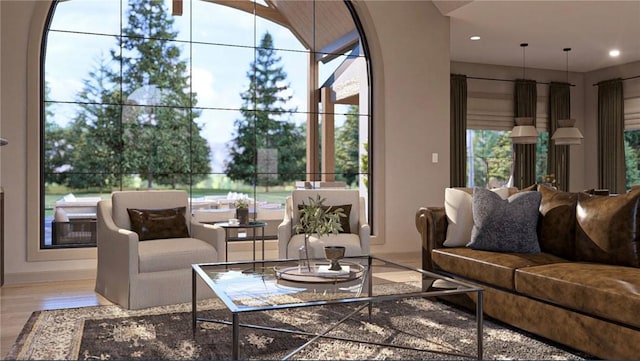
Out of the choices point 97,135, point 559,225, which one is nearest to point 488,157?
point 559,225

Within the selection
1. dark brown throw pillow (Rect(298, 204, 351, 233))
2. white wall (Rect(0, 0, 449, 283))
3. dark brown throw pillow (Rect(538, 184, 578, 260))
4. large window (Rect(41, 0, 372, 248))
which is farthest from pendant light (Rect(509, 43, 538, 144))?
dark brown throw pillow (Rect(538, 184, 578, 260))

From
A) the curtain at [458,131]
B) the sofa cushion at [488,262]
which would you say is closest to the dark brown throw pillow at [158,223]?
the sofa cushion at [488,262]

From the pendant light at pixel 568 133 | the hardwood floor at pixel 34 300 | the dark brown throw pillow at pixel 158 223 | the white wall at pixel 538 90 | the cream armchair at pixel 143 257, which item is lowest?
the hardwood floor at pixel 34 300

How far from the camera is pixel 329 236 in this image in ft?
15.1

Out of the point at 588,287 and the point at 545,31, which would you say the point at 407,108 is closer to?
the point at 545,31

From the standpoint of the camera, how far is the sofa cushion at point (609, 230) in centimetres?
319

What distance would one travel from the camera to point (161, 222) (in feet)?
14.6

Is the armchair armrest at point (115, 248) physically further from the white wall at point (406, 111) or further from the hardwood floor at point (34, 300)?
the white wall at point (406, 111)

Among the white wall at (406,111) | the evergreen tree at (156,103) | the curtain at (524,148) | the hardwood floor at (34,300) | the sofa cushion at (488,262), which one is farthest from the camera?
the curtain at (524,148)

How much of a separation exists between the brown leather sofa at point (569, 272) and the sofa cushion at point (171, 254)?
65.9 inches

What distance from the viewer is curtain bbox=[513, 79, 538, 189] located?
9422 millimetres

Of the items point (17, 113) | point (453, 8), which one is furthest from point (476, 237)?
point (17, 113)

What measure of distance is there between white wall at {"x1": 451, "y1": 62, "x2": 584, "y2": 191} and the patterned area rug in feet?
20.0

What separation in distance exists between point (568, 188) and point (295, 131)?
20.0 ft
